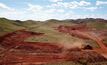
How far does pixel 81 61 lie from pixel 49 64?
374 centimetres

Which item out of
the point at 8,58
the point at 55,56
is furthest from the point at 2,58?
the point at 55,56

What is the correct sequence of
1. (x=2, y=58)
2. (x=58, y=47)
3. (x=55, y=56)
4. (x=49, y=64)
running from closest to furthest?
(x=49, y=64), (x=2, y=58), (x=55, y=56), (x=58, y=47)

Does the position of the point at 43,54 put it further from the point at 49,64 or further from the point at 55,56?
the point at 49,64

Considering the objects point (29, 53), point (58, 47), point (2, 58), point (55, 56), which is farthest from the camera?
point (58, 47)

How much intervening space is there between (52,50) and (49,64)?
7475 millimetres

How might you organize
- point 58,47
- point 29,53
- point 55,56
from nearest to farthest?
point 55,56
point 29,53
point 58,47

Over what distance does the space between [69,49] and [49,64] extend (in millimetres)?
8112

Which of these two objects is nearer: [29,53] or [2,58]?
[2,58]

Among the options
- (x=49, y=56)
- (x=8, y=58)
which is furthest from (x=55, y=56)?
(x=8, y=58)

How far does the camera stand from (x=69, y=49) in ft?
97.9

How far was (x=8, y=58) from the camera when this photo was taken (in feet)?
80.4

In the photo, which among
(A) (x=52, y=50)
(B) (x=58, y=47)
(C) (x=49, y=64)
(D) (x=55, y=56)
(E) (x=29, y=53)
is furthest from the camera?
(B) (x=58, y=47)

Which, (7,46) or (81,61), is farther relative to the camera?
(7,46)

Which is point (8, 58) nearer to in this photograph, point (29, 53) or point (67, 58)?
point (29, 53)
